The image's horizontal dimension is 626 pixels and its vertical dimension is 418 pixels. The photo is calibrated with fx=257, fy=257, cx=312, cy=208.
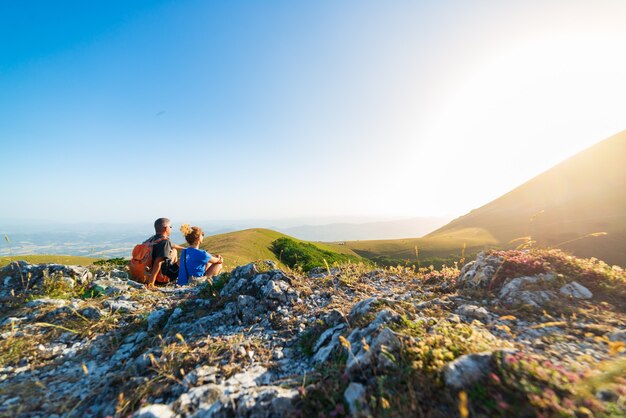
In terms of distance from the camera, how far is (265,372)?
429 cm

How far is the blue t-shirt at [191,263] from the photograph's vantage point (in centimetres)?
1045

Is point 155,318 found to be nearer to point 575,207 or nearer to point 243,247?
point 243,247

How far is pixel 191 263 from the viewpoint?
10656 mm

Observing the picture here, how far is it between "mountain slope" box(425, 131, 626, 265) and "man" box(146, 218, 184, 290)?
4540cm

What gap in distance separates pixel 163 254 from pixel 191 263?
43.4 inches

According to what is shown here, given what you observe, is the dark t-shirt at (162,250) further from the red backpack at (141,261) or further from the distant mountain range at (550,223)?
the distant mountain range at (550,223)

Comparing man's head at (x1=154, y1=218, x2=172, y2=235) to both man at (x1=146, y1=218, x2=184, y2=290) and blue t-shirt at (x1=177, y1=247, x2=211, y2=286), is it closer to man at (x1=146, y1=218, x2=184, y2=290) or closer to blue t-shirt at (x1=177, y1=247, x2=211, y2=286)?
man at (x1=146, y1=218, x2=184, y2=290)

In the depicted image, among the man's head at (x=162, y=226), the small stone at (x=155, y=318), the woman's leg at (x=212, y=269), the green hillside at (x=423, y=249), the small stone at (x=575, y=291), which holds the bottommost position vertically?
the green hillside at (x=423, y=249)

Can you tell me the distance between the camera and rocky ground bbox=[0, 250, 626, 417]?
9.57 ft

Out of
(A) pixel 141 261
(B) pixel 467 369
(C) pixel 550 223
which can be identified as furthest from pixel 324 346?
(C) pixel 550 223

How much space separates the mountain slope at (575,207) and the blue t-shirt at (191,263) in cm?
4439

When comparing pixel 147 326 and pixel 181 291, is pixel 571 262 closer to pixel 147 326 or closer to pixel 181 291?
pixel 147 326

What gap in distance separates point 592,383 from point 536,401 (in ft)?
2.77

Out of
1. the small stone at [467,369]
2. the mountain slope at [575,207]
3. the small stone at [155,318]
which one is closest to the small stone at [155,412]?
the small stone at [155,318]
